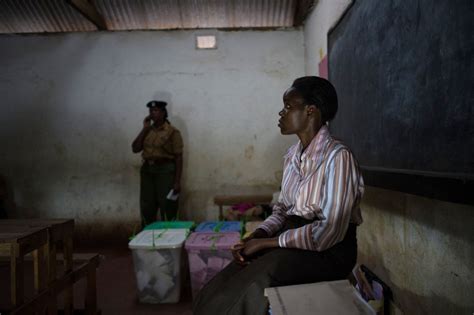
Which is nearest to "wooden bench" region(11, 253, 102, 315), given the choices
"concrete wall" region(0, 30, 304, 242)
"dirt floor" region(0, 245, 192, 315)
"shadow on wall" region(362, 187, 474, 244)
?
"dirt floor" region(0, 245, 192, 315)

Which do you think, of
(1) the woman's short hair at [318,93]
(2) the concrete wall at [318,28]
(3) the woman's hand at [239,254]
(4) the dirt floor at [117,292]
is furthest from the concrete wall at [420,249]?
(2) the concrete wall at [318,28]

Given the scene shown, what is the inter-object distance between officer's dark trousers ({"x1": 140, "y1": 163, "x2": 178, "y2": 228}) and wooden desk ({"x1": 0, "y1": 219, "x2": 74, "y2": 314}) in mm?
1871

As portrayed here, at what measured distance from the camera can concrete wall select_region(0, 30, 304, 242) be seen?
4242 millimetres

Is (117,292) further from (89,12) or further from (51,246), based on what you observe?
(89,12)

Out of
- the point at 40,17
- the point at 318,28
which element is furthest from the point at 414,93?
the point at 40,17

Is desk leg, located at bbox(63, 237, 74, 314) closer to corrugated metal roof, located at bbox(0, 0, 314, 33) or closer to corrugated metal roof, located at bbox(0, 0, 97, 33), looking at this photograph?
corrugated metal roof, located at bbox(0, 0, 314, 33)

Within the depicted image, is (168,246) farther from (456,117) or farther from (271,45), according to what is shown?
(271,45)

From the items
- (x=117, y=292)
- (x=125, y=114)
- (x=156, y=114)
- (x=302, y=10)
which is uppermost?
(x=302, y=10)

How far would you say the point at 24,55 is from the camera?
14.1 ft

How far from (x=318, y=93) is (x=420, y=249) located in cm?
85

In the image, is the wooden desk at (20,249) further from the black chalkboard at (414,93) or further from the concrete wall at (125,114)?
the concrete wall at (125,114)

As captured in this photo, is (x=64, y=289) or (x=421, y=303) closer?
(x=421, y=303)

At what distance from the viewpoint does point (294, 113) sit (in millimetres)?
1303

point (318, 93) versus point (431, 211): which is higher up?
point (318, 93)
